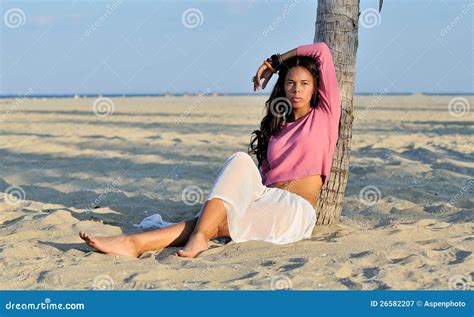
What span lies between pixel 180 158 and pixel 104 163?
1.00 meters

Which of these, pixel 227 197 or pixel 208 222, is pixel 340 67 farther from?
pixel 208 222

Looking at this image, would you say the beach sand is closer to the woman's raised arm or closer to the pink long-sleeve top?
the pink long-sleeve top

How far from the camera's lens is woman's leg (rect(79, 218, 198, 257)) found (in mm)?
4363

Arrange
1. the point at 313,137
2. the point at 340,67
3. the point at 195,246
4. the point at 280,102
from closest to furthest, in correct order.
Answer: the point at 195,246 < the point at 313,137 < the point at 280,102 < the point at 340,67

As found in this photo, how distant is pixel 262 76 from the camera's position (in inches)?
197

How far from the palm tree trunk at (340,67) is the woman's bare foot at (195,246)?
1145 mm

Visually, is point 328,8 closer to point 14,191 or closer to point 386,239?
point 386,239

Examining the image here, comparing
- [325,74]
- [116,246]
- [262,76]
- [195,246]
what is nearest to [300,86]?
[325,74]

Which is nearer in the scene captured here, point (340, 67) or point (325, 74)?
point (325, 74)

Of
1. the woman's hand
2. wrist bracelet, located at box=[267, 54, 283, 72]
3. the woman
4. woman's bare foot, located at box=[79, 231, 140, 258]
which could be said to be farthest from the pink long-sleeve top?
woman's bare foot, located at box=[79, 231, 140, 258]

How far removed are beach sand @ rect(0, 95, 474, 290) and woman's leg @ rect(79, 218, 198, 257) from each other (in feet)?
0.20

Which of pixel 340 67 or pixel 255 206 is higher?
pixel 340 67

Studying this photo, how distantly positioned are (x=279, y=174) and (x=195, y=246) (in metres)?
0.86
